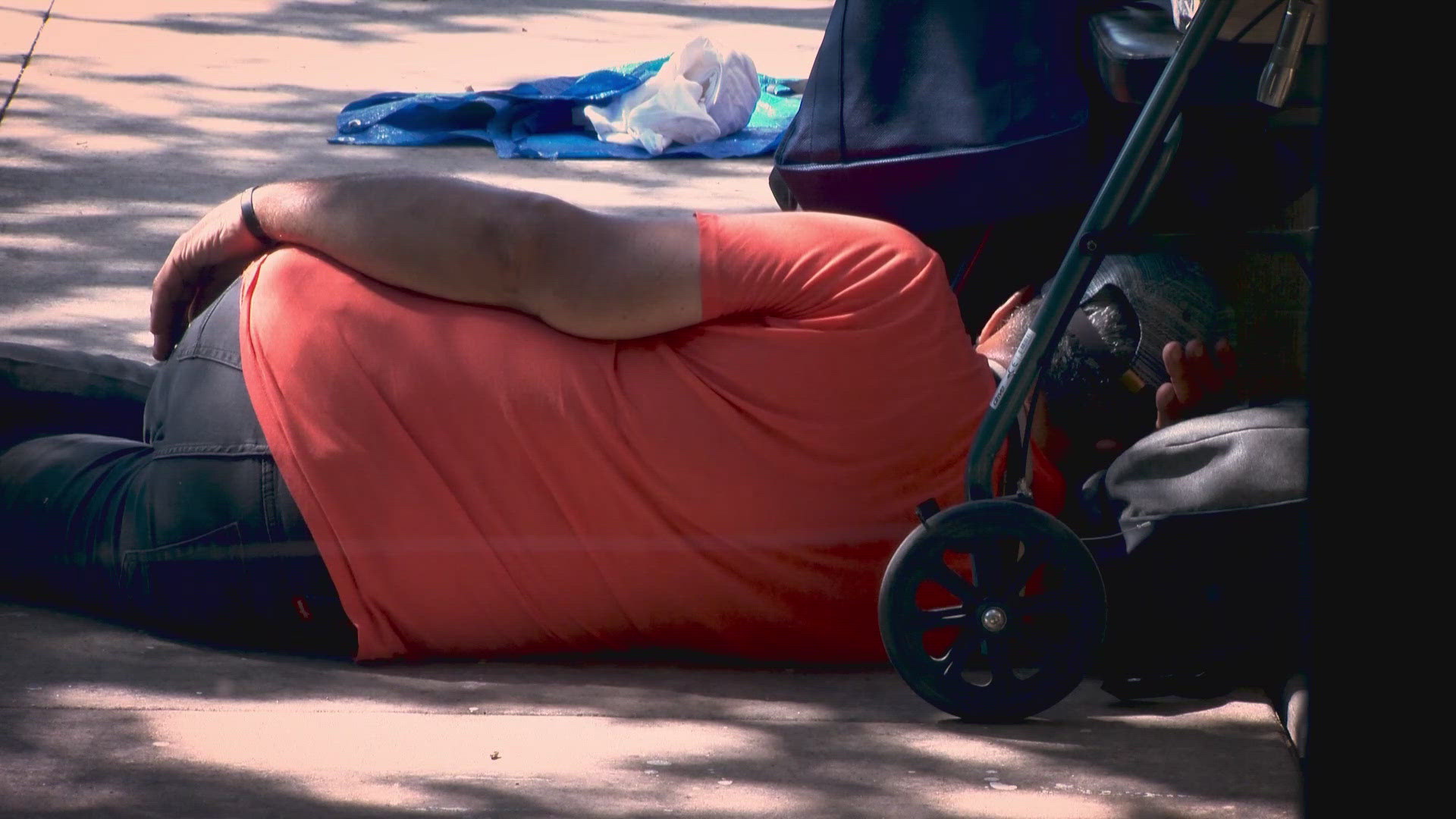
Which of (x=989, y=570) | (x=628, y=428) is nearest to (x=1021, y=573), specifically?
(x=989, y=570)

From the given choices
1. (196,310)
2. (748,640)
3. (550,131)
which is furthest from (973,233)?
(550,131)

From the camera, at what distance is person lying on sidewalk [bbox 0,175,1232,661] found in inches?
95.7

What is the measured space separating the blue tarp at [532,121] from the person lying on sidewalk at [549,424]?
2.98 metres

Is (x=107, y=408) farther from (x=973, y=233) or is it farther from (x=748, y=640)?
(x=973, y=233)

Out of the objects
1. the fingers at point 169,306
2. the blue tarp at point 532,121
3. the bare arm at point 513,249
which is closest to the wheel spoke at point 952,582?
the bare arm at point 513,249

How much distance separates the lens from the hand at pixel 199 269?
261cm

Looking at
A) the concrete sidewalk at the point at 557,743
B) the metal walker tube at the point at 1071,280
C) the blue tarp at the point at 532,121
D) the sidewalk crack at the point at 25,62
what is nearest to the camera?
the concrete sidewalk at the point at 557,743

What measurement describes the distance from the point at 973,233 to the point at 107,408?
152 centimetres

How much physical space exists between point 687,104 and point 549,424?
10.8 feet

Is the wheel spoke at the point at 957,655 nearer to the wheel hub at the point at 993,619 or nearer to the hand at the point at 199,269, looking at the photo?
the wheel hub at the point at 993,619

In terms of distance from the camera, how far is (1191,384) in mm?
2684

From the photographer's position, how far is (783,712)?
2510mm

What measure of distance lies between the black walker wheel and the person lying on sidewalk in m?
0.13

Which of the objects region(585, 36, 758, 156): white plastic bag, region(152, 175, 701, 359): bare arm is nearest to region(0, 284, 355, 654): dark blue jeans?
region(152, 175, 701, 359): bare arm
